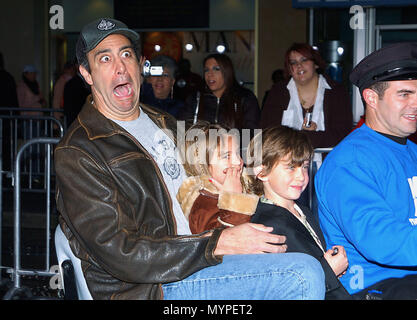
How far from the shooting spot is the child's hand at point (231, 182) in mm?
3195

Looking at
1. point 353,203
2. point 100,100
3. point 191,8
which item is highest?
point 191,8

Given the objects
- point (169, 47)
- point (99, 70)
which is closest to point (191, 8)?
point (169, 47)

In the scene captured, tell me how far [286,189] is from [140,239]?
0.77 metres

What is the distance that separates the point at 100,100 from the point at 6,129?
7.68m

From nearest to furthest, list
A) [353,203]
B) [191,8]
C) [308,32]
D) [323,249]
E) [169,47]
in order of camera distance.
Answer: [353,203] < [323,249] < [308,32] < [191,8] < [169,47]

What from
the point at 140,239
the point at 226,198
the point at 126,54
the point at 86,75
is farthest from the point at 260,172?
the point at 86,75

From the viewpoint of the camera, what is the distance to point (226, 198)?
2.94 meters

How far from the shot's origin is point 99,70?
3145 mm

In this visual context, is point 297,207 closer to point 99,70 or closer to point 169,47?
point 99,70

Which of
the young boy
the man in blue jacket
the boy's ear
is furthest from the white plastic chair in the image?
the man in blue jacket

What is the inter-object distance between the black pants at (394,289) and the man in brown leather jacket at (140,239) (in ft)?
1.26

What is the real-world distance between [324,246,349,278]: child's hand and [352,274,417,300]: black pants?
0.50ft

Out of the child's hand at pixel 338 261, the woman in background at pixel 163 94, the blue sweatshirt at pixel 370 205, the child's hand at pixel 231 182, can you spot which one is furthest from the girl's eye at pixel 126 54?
the woman in background at pixel 163 94

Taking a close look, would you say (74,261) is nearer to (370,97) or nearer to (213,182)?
(213,182)
